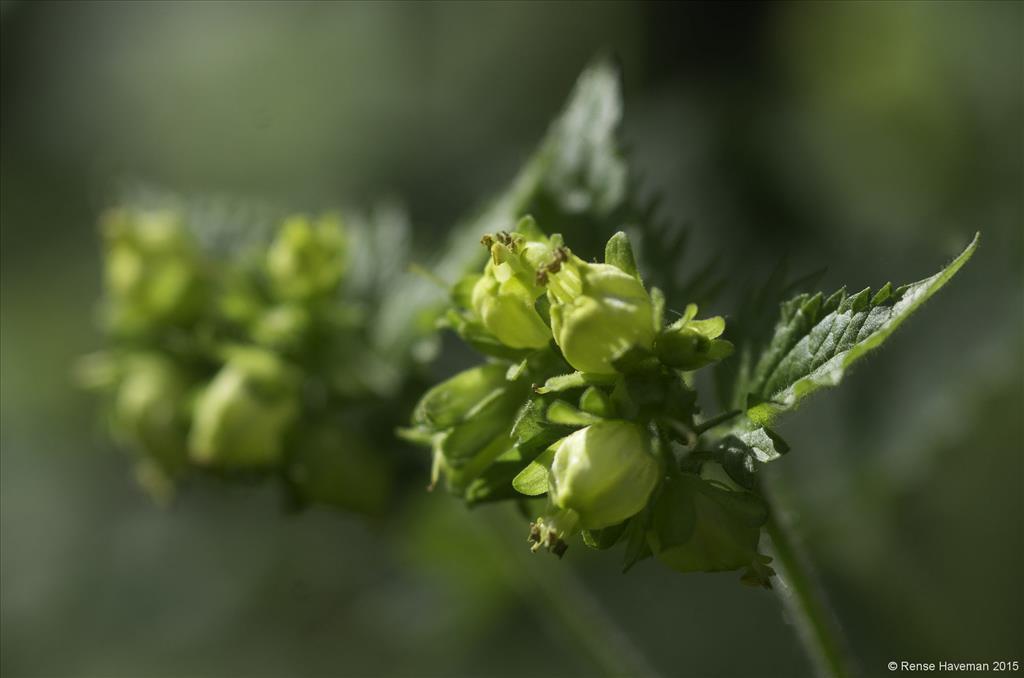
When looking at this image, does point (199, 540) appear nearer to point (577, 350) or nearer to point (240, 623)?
point (240, 623)

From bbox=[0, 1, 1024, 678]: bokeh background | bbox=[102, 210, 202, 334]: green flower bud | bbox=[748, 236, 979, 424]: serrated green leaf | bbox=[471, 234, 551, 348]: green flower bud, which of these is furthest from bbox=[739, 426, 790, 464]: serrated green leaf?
bbox=[102, 210, 202, 334]: green flower bud

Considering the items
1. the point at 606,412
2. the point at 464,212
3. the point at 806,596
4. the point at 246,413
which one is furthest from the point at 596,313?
the point at 464,212

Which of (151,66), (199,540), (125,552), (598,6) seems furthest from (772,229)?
(151,66)

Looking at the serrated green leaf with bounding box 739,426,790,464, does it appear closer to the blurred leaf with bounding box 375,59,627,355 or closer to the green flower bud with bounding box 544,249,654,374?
the green flower bud with bounding box 544,249,654,374

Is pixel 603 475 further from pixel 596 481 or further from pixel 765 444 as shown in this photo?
pixel 765 444

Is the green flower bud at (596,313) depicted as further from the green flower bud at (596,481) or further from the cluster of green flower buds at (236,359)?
the cluster of green flower buds at (236,359)

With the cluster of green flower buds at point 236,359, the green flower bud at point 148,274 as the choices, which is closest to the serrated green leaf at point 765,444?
the cluster of green flower buds at point 236,359
